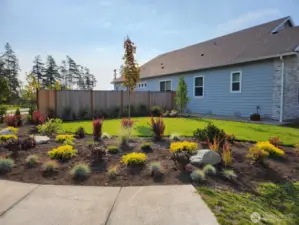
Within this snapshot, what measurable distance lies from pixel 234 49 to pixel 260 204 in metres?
12.1

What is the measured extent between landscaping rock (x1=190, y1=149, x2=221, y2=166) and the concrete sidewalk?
3.03 feet

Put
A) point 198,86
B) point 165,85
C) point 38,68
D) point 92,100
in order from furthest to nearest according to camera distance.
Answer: point 38,68 → point 165,85 → point 198,86 → point 92,100

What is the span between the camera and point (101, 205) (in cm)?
272

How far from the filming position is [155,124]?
238 inches

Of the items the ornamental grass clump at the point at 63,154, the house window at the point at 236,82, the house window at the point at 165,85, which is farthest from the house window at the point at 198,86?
the ornamental grass clump at the point at 63,154

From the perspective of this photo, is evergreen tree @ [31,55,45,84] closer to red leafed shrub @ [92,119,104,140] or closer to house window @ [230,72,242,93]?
house window @ [230,72,242,93]

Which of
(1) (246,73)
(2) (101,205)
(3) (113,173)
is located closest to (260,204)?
(2) (101,205)

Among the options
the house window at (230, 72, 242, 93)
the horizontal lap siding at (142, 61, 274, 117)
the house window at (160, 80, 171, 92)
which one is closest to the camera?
the horizontal lap siding at (142, 61, 274, 117)

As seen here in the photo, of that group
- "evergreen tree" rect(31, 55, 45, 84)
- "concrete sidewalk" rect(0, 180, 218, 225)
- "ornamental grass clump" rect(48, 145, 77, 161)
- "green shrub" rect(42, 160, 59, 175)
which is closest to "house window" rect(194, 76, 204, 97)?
"ornamental grass clump" rect(48, 145, 77, 161)

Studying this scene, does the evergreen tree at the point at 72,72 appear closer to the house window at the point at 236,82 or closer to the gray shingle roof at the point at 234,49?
the gray shingle roof at the point at 234,49

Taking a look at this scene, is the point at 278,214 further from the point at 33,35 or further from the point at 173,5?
the point at 33,35

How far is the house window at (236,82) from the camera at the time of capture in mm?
11883

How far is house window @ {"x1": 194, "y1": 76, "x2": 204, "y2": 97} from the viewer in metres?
14.3

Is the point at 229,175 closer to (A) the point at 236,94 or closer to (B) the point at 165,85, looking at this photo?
(A) the point at 236,94
